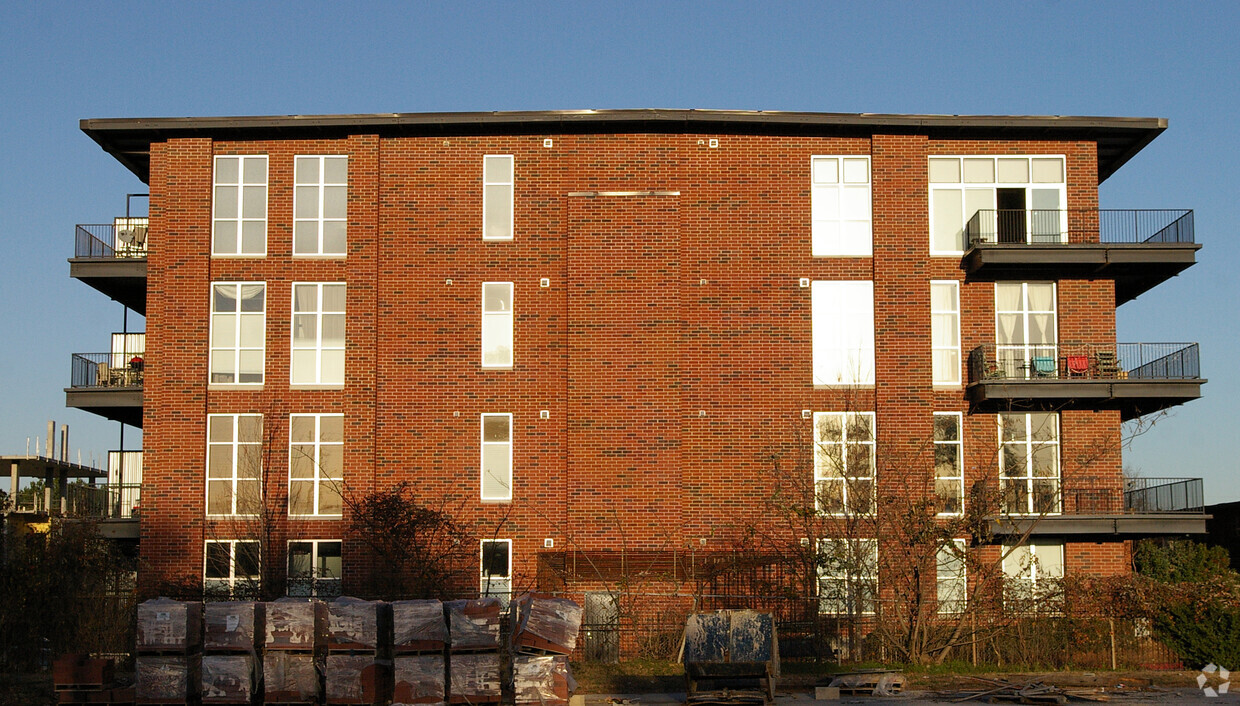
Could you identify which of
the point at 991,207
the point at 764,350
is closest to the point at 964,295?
the point at 991,207

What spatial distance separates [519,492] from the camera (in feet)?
103

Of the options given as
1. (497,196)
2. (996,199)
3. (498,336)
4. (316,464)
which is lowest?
(316,464)

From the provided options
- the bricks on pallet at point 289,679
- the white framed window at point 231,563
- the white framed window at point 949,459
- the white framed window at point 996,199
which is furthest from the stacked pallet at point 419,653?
the white framed window at point 996,199

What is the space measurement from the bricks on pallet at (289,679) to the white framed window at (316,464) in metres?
10.7

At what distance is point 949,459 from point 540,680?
49.1 feet

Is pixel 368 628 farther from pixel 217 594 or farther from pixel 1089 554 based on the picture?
pixel 1089 554

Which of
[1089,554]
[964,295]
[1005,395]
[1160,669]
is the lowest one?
[1160,669]

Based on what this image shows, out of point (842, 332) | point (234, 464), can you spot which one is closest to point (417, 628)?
point (234, 464)

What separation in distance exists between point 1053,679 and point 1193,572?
10.3 m

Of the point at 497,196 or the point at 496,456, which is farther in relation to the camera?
the point at 497,196

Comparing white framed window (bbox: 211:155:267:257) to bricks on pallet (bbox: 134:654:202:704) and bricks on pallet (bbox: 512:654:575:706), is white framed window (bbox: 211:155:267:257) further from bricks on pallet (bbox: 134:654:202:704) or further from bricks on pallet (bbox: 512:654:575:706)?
bricks on pallet (bbox: 512:654:575:706)

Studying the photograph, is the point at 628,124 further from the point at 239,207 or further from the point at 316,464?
the point at 316,464

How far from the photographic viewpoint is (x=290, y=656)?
68.0 feet

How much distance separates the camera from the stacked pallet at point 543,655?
67.1ft
